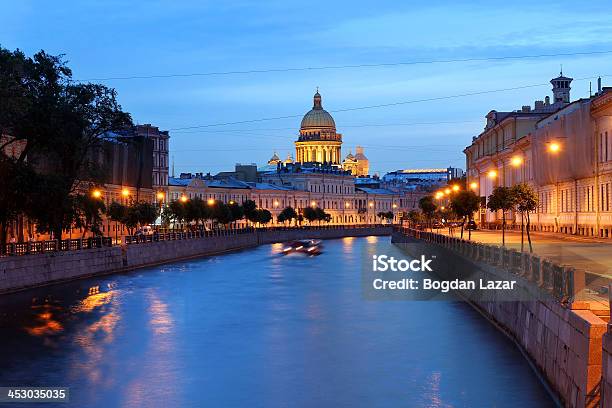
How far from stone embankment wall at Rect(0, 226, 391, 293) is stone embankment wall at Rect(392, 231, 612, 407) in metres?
20.1

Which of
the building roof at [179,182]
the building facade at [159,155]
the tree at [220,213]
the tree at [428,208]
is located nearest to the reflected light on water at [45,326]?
the tree at [220,213]

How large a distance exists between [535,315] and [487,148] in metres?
95.8

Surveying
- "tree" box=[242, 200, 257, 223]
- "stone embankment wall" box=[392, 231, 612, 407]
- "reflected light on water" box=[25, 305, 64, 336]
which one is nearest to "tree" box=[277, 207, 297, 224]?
"tree" box=[242, 200, 257, 223]

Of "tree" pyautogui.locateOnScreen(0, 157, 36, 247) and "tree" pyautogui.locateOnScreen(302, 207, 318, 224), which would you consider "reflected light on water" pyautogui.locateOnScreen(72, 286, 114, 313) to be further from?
"tree" pyautogui.locateOnScreen(302, 207, 318, 224)

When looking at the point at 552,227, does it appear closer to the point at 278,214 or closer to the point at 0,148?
the point at 0,148

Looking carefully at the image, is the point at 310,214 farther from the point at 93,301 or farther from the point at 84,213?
the point at 93,301

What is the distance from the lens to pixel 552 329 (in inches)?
882

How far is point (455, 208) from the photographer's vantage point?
276ft

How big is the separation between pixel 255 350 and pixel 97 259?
31204 millimetres

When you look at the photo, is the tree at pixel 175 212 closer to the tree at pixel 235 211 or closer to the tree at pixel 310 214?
the tree at pixel 235 211

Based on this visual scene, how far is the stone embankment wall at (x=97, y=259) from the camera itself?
4936 cm

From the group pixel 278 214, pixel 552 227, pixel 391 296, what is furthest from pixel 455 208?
pixel 278 214

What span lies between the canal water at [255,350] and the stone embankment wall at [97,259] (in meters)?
1.09

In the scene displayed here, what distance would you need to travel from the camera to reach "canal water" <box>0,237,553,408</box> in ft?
86.4
